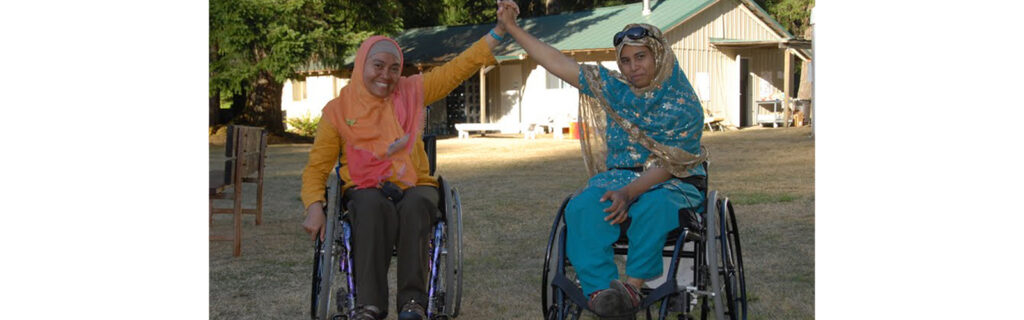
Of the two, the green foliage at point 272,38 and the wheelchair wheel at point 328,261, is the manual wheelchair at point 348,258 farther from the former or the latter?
the green foliage at point 272,38

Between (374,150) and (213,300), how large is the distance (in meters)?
1.33

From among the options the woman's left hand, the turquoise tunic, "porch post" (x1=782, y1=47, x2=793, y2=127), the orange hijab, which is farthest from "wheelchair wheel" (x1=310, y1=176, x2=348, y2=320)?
"porch post" (x1=782, y1=47, x2=793, y2=127)

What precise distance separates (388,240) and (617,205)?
35.4 inches

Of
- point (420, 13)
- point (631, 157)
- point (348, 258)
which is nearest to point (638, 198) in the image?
point (631, 157)

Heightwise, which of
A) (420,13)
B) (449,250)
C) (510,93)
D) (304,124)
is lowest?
(449,250)

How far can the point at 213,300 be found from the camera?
15.8 ft

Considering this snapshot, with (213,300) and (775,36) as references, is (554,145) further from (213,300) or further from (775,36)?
(213,300)

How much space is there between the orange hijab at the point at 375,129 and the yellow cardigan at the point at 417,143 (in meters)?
0.04

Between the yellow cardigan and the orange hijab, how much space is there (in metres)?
0.04

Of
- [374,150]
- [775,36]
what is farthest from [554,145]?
[374,150]

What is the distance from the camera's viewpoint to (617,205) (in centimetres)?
359

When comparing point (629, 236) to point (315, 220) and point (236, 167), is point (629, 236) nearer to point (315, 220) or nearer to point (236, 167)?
point (315, 220)

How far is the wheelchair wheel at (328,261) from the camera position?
3.73 meters
